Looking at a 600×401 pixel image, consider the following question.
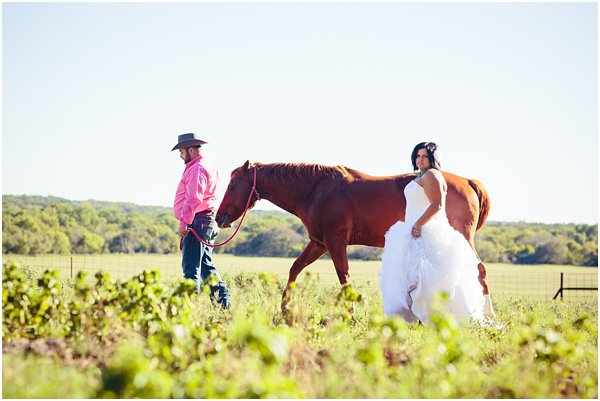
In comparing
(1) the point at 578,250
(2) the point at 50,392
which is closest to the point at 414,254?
(2) the point at 50,392

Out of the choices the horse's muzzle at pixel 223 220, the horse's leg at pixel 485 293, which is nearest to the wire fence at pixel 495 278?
the horse's muzzle at pixel 223 220

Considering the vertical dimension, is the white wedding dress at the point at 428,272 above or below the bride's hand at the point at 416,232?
below

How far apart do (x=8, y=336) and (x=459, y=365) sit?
3216 millimetres

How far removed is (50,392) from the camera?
10.6 ft

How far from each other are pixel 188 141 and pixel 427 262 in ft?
10.5

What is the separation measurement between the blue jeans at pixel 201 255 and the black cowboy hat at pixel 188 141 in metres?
0.85

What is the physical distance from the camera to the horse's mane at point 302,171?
829 cm

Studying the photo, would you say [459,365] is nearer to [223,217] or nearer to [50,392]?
[50,392]

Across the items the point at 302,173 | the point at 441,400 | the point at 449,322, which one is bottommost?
the point at 441,400

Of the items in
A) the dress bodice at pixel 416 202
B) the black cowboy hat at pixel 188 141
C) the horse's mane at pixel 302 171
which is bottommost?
the dress bodice at pixel 416 202

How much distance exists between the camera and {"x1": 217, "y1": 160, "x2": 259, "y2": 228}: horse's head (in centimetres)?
834

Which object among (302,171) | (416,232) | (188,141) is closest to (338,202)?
(302,171)

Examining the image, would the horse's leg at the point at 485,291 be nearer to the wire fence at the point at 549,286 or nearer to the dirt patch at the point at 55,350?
the wire fence at the point at 549,286

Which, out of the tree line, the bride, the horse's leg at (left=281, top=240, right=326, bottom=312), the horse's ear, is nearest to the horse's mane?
the horse's ear
